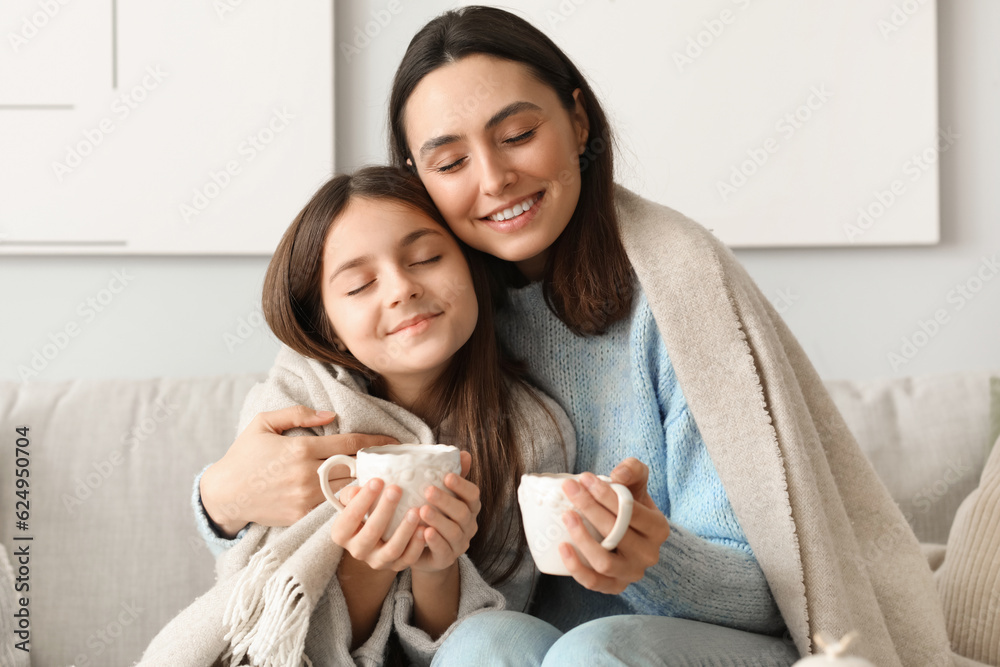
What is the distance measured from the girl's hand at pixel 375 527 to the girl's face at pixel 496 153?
1.54ft

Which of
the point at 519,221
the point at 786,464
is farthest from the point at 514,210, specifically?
the point at 786,464

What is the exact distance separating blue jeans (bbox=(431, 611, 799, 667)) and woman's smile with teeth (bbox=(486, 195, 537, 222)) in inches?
22.0

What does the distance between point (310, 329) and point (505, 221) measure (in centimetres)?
36

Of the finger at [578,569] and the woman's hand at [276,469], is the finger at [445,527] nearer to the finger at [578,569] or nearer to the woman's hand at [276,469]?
the finger at [578,569]

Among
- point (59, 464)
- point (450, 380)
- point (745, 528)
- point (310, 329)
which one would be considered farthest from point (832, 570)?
point (59, 464)

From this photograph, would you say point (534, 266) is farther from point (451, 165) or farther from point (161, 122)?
point (161, 122)

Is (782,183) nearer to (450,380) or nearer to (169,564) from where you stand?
(450,380)

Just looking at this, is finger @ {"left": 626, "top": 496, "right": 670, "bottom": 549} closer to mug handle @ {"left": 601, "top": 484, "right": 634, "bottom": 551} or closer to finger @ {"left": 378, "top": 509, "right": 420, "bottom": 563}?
mug handle @ {"left": 601, "top": 484, "right": 634, "bottom": 551}

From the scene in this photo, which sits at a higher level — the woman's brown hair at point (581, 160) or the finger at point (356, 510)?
the woman's brown hair at point (581, 160)

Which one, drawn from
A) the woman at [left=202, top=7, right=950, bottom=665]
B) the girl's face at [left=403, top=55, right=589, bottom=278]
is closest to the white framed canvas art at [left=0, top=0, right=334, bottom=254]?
the woman at [left=202, top=7, right=950, bottom=665]

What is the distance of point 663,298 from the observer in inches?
45.4

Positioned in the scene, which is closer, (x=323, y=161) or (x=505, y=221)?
(x=505, y=221)

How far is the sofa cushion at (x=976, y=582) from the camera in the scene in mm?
1272

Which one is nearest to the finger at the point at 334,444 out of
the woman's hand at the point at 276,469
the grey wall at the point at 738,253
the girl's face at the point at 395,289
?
the woman's hand at the point at 276,469
